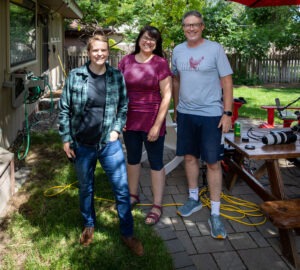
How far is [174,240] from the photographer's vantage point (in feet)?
9.98

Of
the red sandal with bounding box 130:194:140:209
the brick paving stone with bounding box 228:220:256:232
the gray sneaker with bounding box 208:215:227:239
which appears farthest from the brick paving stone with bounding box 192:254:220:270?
the red sandal with bounding box 130:194:140:209

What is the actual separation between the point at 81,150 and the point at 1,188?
1259 mm

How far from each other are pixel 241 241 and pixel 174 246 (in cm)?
56

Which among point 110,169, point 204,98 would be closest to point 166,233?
point 110,169

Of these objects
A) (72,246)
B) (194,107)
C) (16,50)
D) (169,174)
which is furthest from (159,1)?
(72,246)

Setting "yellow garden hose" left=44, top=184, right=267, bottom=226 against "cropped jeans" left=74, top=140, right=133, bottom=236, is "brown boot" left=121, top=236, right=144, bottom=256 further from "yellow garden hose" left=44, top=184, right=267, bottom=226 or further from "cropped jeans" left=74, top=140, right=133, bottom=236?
"yellow garden hose" left=44, top=184, right=267, bottom=226

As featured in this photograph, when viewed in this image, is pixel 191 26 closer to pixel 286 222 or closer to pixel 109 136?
pixel 109 136

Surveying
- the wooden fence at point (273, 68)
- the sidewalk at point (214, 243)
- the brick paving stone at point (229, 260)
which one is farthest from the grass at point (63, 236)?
the wooden fence at point (273, 68)

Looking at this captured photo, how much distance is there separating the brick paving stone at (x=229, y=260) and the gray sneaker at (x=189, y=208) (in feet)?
2.25

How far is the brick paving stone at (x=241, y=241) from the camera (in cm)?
296

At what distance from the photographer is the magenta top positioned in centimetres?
303

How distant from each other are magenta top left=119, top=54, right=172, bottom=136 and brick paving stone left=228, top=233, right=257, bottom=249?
1060mm

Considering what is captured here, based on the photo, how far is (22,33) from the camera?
6652 millimetres

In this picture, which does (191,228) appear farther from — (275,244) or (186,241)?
(275,244)
